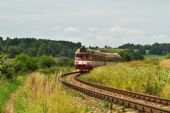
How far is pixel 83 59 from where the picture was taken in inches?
2119

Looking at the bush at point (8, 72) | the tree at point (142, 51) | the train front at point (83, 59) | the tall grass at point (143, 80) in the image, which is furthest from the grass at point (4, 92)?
the tree at point (142, 51)

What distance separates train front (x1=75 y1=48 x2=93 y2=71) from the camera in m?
53.5

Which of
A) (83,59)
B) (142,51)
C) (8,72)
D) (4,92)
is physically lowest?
(4,92)

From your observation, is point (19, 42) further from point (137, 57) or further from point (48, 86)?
point (48, 86)

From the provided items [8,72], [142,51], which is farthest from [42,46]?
[8,72]

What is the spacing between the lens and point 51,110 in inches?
588

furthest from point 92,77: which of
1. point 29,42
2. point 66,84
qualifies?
point 29,42

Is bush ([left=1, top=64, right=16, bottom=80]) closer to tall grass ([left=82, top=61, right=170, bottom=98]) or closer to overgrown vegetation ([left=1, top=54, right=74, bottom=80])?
overgrown vegetation ([left=1, top=54, right=74, bottom=80])

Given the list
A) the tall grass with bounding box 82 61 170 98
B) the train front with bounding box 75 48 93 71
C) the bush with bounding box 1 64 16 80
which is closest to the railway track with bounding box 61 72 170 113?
the tall grass with bounding box 82 61 170 98

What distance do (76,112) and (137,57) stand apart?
109m

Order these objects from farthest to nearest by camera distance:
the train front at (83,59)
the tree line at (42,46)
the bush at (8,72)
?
the tree line at (42,46) → the train front at (83,59) → the bush at (8,72)

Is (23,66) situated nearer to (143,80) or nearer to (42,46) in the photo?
(143,80)

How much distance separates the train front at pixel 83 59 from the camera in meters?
53.5

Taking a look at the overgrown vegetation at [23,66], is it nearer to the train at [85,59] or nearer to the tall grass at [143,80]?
the train at [85,59]
